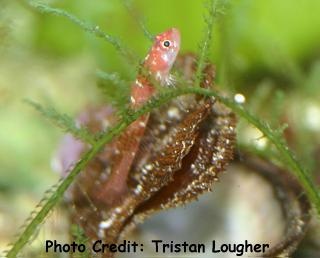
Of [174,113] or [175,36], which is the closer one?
[175,36]

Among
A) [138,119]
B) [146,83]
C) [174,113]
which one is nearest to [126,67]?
[174,113]

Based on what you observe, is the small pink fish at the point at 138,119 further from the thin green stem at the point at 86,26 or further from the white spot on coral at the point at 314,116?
the white spot on coral at the point at 314,116

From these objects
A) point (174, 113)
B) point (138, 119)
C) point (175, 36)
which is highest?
point (175, 36)

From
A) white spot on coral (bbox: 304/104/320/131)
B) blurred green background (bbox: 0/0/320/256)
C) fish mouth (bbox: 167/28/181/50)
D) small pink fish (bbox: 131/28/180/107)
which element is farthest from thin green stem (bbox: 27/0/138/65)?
white spot on coral (bbox: 304/104/320/131)

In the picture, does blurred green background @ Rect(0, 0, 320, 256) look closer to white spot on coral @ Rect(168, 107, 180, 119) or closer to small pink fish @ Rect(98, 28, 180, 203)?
white spot on coral @ Rect(168, 107, 180, 119)

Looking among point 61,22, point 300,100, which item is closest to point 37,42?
point 61,22

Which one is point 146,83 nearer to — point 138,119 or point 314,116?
point 138,119

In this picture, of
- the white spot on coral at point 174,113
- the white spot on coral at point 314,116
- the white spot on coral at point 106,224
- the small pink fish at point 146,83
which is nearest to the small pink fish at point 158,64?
the small pink fish at point 146,83

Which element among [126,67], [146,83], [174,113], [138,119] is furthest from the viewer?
[126,67]

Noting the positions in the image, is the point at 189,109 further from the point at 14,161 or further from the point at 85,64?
the point at 85,64
